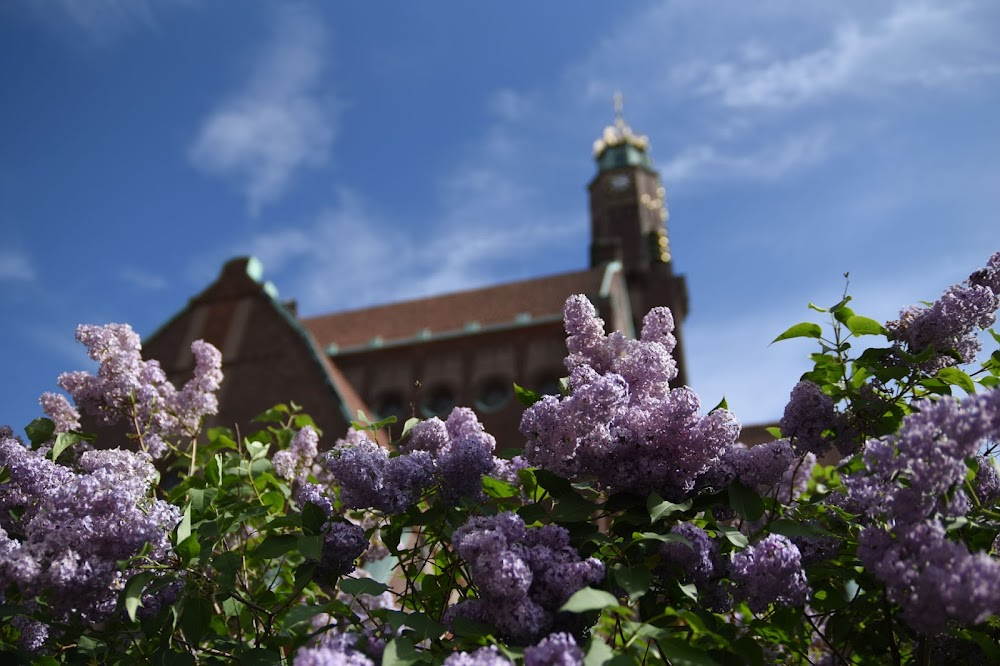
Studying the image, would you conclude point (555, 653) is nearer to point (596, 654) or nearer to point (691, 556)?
point (596, 654)

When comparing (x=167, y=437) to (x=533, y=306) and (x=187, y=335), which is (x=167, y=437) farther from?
(x=533, y=306)

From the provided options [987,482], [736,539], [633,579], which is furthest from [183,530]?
[987,482]

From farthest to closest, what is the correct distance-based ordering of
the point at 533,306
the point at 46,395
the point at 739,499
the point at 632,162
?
the point at 632,162, the point at 533,306, the point at 46,395, the point at 739,499

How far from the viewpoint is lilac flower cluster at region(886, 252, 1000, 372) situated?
242cm

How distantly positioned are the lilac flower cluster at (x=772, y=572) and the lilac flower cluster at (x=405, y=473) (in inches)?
32.8

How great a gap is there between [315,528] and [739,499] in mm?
1217

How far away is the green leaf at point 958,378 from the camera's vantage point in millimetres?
2477

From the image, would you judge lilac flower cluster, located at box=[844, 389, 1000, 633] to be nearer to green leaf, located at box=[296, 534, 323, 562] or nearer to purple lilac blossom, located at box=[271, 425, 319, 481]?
green leaf, located at box=[296, 534, 323, 562]

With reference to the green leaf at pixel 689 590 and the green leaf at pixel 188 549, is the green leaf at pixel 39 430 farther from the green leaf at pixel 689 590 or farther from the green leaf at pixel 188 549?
the green leaf at pixel 689 590

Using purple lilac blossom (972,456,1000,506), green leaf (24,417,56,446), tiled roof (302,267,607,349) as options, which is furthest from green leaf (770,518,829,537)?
tiled roof (302,267,607,349)

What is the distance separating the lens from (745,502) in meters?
2.28

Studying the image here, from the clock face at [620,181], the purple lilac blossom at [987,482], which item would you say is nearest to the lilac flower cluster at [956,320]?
the purple lilac blossom at [987,482]

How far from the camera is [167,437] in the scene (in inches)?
145

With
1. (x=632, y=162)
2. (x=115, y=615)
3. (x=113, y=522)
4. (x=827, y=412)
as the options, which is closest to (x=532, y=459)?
(x=827, y=412)
